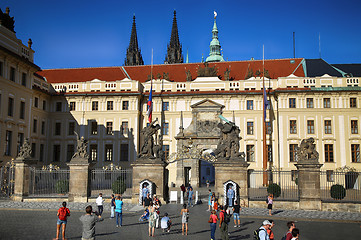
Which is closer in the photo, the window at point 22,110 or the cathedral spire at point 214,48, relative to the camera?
the window at point 22,110

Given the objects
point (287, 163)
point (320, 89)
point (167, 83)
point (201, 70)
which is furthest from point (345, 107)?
point (167, 83)

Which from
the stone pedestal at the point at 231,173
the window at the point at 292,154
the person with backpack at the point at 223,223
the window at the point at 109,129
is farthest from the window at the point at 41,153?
the person with backpack at the point at 223,223

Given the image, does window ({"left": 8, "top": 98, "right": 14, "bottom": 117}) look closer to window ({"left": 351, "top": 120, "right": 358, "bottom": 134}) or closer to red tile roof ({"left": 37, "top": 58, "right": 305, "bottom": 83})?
red tile roof ({"left": 37, "top": 58, "right": 305, "bottom": 83})

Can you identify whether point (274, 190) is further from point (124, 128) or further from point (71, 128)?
point (71, 128)

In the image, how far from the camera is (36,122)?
4022 cm

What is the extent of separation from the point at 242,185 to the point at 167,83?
2343 cm

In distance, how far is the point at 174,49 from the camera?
79.8 metres

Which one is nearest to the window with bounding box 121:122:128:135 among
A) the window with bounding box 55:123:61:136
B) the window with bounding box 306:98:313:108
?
the window with bounding box 55:123:61:136

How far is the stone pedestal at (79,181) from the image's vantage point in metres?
22.5

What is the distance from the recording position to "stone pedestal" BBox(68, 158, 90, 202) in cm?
2252

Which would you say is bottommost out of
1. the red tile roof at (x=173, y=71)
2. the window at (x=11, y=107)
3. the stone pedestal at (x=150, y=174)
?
the stone pedestal at (x=150, y=174)

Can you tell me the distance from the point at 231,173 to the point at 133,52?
5782 cm

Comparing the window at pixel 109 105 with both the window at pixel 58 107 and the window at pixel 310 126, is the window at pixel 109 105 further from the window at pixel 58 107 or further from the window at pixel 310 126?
the window at pixel 310 126

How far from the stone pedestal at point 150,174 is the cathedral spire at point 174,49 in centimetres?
5828
